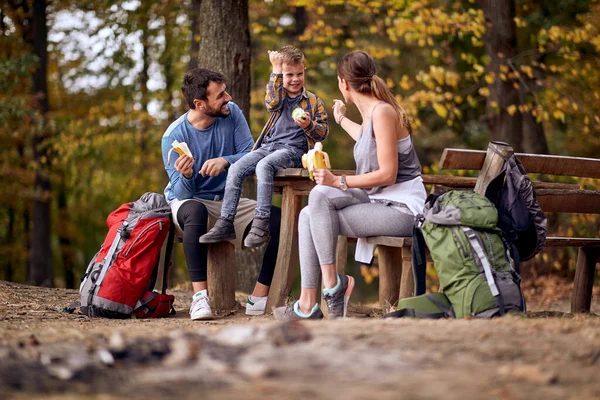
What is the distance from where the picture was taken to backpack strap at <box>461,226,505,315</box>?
14.3 ft

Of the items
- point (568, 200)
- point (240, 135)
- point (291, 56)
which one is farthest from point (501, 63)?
point (291, 56)

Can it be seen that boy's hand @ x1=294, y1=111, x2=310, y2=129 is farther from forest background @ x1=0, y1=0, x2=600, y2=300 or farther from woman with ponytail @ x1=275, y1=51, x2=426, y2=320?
forest background @ x1=0, y1=0, x2=600, y2=300

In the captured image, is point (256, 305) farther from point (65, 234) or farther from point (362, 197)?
point (65, 234)

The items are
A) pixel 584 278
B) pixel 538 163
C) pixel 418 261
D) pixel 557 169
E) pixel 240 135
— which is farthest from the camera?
pixel 584 278

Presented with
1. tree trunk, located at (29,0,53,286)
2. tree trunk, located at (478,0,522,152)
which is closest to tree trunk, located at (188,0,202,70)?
tree trunk, located at (29,0,53,286)

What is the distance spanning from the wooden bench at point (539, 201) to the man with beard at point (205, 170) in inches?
36.0

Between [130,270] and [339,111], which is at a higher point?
[339,111]

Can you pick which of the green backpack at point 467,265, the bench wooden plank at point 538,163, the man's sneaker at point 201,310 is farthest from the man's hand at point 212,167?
the green backpack at point 467,265

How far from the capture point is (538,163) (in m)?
5.33

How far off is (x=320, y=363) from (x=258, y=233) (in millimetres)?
2714

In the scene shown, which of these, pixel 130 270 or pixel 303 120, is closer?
pixel 303 120

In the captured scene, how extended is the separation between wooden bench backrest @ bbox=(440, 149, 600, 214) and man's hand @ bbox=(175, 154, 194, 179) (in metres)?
1.81

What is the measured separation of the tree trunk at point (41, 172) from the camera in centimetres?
1451

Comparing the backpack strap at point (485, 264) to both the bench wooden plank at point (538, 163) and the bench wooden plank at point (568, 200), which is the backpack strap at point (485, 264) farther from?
the bench wooden plank at point (568, 200)
